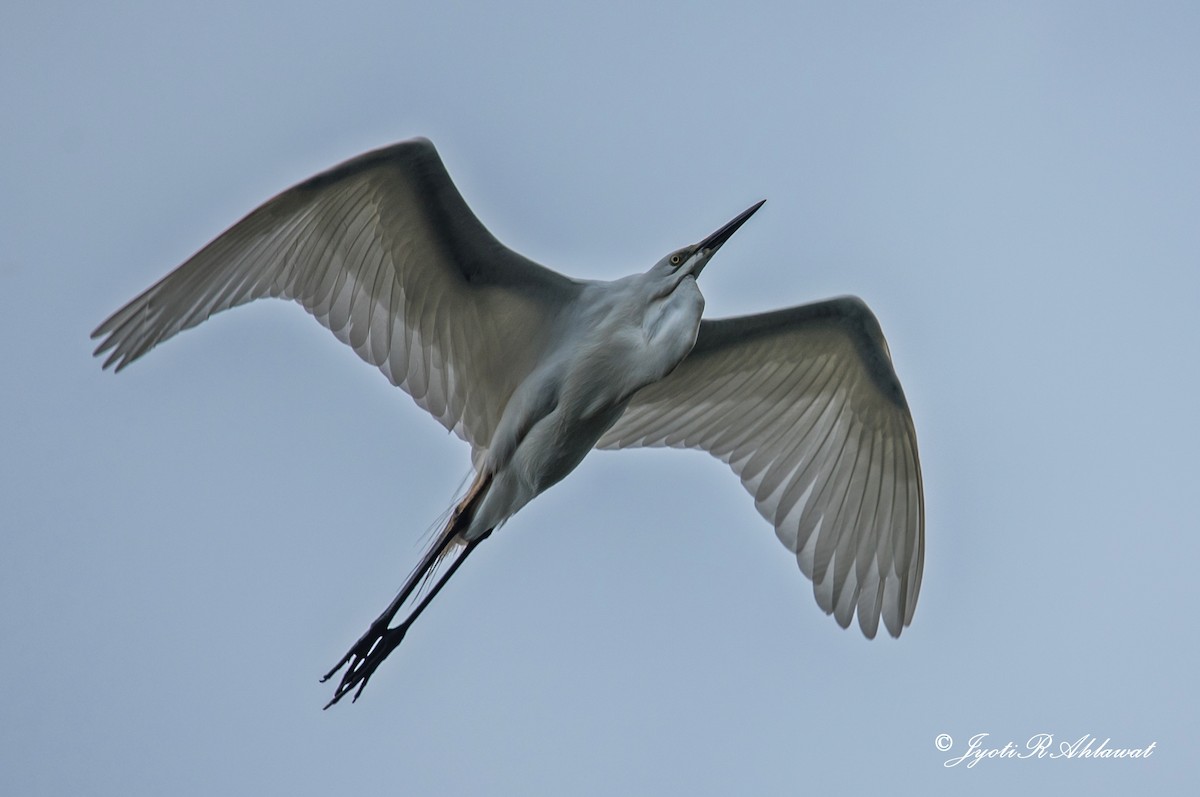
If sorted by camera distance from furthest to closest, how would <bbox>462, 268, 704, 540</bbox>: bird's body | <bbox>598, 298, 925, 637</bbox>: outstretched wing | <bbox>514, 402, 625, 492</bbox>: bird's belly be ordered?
<bbox>598, 298, 925, 637</bbox>: outstretched wing, <bbox>514, 402, 625, 492</bbox>: bird's belly, <bbox>462, 268, 704, 540</bbox>: bird's body

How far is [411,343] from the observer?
7695 millimetres

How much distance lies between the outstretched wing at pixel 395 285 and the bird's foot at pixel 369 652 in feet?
3.67

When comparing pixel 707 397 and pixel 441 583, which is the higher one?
pixel 707 397

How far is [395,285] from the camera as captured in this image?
7543mm

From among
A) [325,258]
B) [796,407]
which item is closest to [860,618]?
[796,407]

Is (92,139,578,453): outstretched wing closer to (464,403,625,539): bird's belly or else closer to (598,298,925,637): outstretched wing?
(464,403,625,539): bird's belly

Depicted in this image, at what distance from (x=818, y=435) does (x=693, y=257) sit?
1.69 m

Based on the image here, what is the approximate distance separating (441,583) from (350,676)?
A: 27.3 inches

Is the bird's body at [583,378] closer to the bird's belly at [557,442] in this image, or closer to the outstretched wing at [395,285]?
the bird's belly at [557,442]

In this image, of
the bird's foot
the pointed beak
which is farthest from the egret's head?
the bird's foot

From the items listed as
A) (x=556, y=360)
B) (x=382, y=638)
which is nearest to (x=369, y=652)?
(x=382, y=638)

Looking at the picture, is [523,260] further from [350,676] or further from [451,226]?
[350,676]

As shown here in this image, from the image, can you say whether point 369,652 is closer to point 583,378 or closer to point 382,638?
point 382,638

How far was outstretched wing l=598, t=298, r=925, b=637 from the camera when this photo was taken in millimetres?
7969
